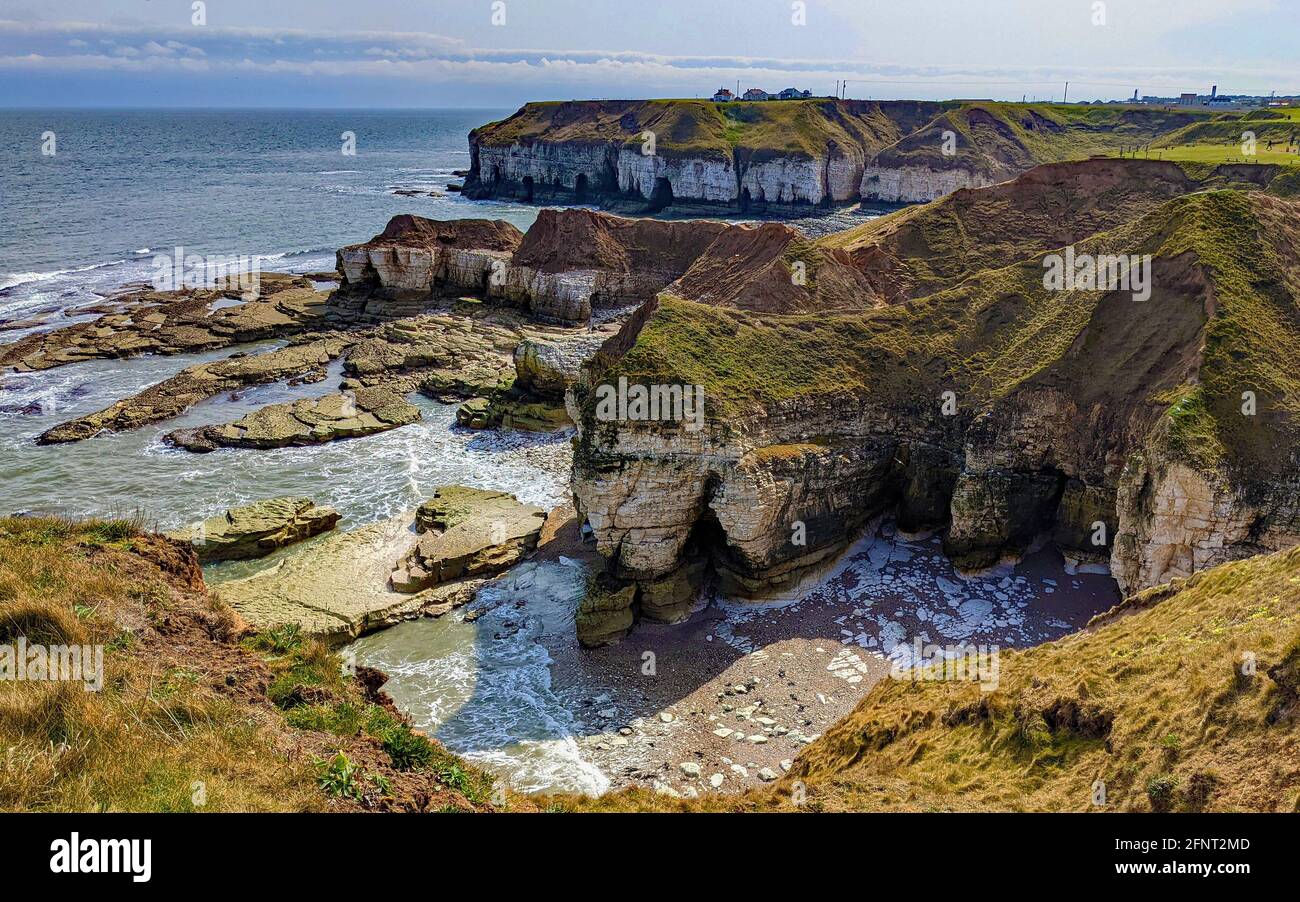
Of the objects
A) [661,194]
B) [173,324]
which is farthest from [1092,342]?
[661,194]

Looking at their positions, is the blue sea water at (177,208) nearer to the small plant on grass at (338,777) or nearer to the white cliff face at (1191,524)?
the small plant on grass at (338,777)

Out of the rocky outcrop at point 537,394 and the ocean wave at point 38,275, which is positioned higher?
the ocean wave at point 38,275

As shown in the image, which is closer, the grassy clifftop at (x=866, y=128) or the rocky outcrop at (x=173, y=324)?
the rocky outcrop at (x=173, y=324)

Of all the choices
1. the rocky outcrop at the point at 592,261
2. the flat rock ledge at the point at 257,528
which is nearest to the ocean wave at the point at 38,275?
the rocky outcrop at the point at 592,261

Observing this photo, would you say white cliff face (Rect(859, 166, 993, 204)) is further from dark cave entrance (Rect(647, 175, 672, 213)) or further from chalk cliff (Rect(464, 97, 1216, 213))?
dark cave entrance (Rect(647, 175, 672, 213))

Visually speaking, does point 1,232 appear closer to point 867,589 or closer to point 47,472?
point 47,472

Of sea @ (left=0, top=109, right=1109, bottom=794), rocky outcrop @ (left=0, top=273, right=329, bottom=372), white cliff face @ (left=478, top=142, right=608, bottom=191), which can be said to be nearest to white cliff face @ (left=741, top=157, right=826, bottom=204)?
white cliff face @ (left=478, top=142, right=608, bottom=191)

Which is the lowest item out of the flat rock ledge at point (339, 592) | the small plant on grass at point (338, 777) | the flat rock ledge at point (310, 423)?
the flat rock ledge at point (339, 592)
